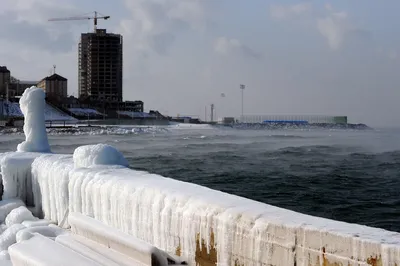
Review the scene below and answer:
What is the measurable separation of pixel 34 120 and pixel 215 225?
8.34m

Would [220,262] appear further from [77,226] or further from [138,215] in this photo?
[77,226]

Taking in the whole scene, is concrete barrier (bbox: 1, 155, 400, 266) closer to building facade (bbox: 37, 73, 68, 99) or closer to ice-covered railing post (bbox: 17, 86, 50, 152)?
ice-covered railing post (bbox: 17, 86, 50, 152)

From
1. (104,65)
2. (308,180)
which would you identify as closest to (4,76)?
(104,65)

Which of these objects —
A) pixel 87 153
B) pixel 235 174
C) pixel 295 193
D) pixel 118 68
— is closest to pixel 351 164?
pixel 235 174

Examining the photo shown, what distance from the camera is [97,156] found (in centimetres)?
812

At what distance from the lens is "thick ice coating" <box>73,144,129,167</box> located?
8094mm

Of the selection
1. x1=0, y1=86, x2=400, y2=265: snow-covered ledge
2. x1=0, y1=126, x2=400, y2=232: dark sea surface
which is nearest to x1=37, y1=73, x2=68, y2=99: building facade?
x1=0, y1=126, x2=400, y2=232: dark sea surface

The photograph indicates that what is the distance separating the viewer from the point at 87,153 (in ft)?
26.8

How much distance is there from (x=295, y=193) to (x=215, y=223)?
10.2m

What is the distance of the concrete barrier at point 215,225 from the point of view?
3928mm

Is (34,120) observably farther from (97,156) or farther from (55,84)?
(55,84)

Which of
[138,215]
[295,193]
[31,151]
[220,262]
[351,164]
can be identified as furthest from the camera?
[351,164]

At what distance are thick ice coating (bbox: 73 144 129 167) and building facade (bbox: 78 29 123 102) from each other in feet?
495

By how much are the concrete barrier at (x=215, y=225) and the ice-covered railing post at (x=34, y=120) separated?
4356mm
